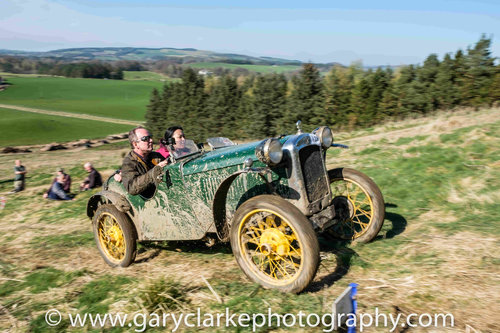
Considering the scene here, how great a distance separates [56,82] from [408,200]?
9456 cm

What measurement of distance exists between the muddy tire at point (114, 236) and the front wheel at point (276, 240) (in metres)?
1.73

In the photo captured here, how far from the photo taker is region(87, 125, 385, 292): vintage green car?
3.71 m

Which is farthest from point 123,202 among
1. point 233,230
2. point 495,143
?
point 495,143

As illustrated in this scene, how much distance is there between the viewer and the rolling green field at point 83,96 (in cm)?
6281

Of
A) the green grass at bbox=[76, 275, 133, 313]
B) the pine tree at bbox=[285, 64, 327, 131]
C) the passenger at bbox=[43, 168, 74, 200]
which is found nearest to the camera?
the green grass at bbox=[76, 275, 133, 313]

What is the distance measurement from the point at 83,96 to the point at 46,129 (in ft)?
110

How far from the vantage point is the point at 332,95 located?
28.5 m

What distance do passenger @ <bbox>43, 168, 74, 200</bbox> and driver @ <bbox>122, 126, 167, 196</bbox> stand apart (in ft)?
19.7

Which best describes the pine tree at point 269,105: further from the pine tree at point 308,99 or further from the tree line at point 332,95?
the pine tree at point 308,99

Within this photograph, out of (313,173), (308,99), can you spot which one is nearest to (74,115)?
(308,99)

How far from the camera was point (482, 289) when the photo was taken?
354cm

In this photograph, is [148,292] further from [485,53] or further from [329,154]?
[485,53]

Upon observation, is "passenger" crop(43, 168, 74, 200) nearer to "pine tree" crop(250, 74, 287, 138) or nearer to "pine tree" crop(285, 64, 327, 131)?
"pine tree" crop(285, 64, 327, 131)

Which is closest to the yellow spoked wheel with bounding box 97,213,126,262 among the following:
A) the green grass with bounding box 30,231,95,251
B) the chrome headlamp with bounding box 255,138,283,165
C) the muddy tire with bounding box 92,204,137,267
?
the muddy tire with bounding box 92,204,137,267
